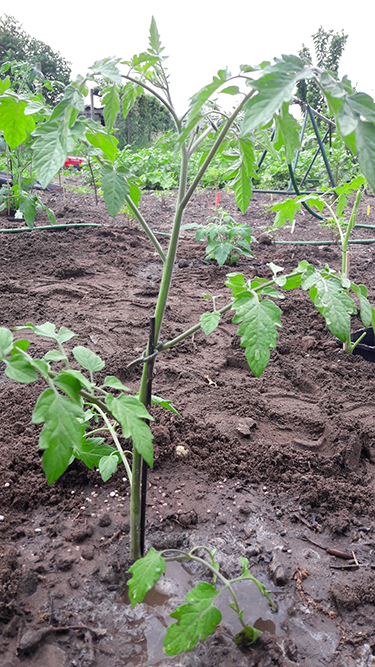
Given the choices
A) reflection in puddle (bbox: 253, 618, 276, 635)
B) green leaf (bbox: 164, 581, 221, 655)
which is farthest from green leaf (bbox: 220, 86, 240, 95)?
reflection in puddle (bbox: 253, 618, 276, 635)

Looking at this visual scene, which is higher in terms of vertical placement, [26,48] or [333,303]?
[26,48]

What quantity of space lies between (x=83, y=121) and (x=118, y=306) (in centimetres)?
268

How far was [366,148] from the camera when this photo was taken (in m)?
0.79

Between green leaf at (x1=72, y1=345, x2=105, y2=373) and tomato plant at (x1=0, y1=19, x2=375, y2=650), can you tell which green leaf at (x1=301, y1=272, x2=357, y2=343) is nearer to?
tomato plant at (x1=0, y1=19, x2=375, y2=650)

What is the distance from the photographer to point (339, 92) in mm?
823

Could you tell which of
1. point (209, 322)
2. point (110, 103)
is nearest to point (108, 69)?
point (110, 103)

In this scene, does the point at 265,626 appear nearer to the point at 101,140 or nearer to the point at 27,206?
the point at 101,140

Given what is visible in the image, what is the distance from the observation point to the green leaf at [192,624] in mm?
1130

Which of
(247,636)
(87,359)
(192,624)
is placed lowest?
(247,636)

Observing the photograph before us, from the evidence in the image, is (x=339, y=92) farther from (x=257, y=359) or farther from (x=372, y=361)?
(x=372, y=361)

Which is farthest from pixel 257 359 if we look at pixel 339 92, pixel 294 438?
pixel 294 438

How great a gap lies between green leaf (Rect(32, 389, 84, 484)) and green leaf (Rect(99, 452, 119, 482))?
51 centimetres

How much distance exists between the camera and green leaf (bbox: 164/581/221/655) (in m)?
1.13

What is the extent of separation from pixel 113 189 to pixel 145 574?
1.03 metres
